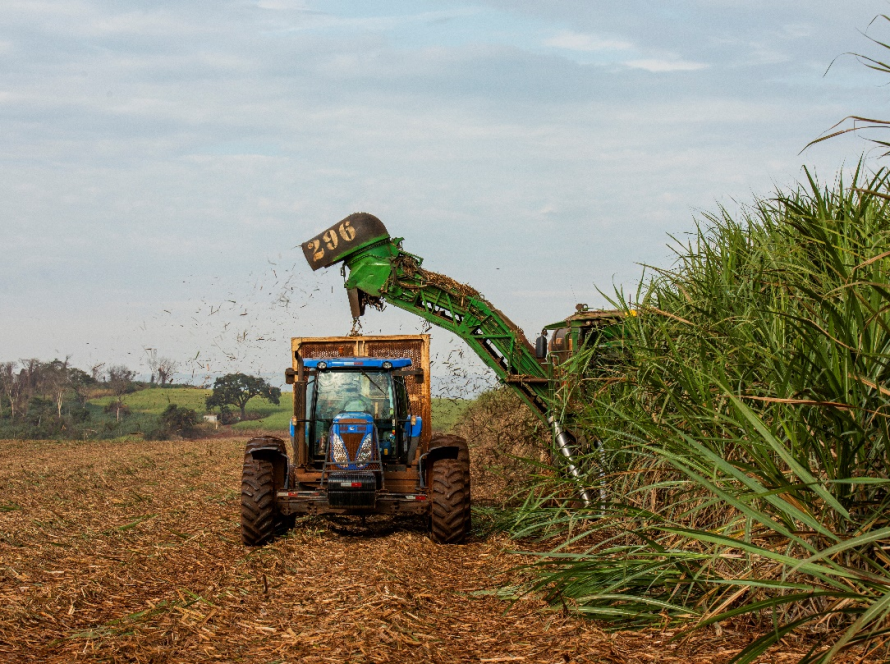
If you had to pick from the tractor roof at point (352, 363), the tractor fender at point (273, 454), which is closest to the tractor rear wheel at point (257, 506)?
the tractor fender at point (273, 454)

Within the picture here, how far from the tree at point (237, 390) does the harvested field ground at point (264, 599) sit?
950 inches

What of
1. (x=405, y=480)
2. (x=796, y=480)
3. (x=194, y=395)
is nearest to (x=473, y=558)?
(x=405, y=480)

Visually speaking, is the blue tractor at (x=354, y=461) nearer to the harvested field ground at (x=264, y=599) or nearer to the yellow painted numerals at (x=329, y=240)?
the harvested field ground at (x=264, y=599)

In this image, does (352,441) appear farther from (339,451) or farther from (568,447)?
(568,447)

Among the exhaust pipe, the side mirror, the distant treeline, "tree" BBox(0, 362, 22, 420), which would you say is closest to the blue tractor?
the exhaust pipe

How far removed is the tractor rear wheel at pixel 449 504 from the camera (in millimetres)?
9023

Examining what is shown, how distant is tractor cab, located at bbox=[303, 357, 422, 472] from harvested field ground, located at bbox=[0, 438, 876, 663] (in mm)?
978

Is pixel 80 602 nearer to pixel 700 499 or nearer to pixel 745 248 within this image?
pixel 700 499

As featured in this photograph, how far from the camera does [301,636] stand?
5.41 meters

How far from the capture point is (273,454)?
30.5 ft

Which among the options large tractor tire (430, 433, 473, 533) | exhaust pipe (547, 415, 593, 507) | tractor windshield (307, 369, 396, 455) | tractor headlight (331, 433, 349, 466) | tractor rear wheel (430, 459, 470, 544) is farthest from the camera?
tractor windshield (307, 369, 396, 455)

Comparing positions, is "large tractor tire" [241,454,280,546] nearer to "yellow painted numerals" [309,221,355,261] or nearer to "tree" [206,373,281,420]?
"yellow painted numerals" [309,221,355,261]

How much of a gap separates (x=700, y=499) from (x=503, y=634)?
4.98ft

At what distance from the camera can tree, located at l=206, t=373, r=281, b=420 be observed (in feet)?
117
